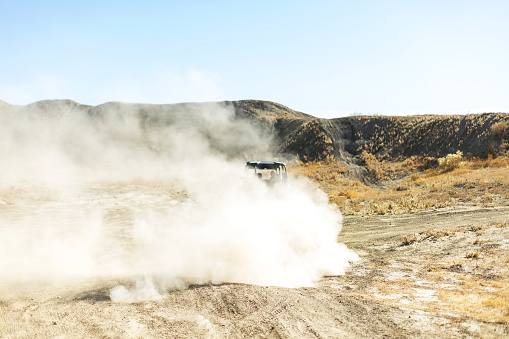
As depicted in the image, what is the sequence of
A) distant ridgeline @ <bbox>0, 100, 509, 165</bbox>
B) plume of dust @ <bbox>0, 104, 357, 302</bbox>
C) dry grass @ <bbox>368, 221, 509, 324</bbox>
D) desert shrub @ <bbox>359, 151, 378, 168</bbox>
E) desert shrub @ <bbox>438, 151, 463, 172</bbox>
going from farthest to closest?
desert shrub @ <bbox>359, 151, 378, 168</bbox>
distant ridgeline @ <bbox>0, 100, 509, 165</bbox>
desert shrub @ <bbox>438, 151, 463, 172</bbox>
plume of dust @ <bbox>0, 104, 357, 302</bbox>
dry grass @ <bbox>368, 221, 509, 324</bbox>

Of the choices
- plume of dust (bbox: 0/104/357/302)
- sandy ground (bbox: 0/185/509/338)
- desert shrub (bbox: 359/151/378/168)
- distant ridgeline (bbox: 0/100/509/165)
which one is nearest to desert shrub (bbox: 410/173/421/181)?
distant ridgeline (bbox: 0/100/509/165)

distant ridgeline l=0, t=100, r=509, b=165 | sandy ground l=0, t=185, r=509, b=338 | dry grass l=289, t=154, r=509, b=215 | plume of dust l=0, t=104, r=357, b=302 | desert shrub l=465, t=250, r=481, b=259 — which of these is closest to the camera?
sandy ground l=0, t=185, r=509, b=338

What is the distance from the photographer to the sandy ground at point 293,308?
3766 mm

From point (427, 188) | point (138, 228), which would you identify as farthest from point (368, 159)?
point (138, 228)

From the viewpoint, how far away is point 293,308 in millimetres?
4398

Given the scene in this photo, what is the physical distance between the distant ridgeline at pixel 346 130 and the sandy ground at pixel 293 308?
20867 millimetres

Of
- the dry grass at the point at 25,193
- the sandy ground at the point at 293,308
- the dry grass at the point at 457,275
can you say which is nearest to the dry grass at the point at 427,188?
the dry grass at the point at 457,275

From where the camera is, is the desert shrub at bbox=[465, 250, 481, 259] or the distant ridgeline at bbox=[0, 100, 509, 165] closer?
the desert shrub at bbox=[465, 250, 481, 259]

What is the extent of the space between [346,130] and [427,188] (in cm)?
2757

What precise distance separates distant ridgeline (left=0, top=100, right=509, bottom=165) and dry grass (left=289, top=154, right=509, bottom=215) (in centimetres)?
396

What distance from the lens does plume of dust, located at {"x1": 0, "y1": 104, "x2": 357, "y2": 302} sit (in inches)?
233

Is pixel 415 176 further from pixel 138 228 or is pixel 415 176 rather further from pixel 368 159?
pixel 138 228

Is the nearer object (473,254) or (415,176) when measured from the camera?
(473,254)

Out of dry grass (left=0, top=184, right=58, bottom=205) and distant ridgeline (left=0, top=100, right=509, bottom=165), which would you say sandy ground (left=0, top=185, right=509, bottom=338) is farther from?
distant ridgeline (left=0, top=100, right=509, bottom=165)
